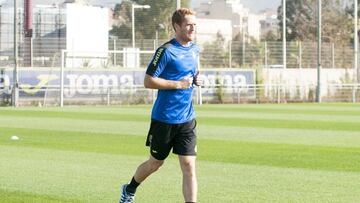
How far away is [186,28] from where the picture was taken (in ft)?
31.2

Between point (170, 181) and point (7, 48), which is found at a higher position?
point (7, 48)

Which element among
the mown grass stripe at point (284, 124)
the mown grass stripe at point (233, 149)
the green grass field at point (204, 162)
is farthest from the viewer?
the mown grass stripe at point (284, 124)

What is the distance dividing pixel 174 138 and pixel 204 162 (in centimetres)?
597

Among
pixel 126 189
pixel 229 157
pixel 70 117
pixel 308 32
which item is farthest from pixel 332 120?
pixel 308 32

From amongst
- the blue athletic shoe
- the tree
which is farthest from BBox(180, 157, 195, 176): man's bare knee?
the tree

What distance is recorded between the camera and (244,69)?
47.8 m

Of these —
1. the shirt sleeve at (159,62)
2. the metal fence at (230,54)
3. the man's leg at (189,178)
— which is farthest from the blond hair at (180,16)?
the metal fence at (230,54)

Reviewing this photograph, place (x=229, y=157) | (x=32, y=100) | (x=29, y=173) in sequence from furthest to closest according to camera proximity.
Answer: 1. (x=32, y=100)
2. (x=229, y=157)
3. (x=29, y=173)

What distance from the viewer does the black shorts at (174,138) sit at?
9.81 meters

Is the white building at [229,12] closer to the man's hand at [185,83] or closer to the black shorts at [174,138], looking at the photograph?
the black shorts at [174,138]

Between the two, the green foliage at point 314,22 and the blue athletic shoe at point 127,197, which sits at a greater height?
the green foliage at point 314,22

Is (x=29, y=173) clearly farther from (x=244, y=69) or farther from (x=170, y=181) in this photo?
(x=244, y=69)

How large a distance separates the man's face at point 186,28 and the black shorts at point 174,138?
877mm

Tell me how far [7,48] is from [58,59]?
14.8 ft
